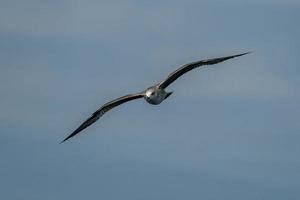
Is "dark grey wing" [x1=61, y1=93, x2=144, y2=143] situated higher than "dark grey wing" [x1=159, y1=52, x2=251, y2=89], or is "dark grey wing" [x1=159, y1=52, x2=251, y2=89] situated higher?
"dark grey wing" [x1=159, y1=52, x2=251, y2=89]

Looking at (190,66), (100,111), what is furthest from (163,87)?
(100,111)

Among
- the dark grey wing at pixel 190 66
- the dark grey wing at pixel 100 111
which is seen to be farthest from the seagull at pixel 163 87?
the dark grey wing at pixel 100 111

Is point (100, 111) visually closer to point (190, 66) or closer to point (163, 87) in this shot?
point (163, 87)

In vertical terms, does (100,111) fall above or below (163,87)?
below

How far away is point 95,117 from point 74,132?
233cm

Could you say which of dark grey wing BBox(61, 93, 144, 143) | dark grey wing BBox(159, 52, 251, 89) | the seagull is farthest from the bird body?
dark grey wing BBox(61, 93, 144, 143)

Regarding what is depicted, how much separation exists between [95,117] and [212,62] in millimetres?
12062

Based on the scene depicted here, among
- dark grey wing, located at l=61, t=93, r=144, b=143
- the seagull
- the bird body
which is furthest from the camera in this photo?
dark grey wing, located at l=61, t=93, r=144, b=143

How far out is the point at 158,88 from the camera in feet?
305

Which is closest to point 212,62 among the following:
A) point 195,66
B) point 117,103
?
point 195,66

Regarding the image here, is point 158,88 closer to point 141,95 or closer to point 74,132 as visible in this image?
point 141,95

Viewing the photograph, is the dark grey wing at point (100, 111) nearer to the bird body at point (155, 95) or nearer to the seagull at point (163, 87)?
the seagull at point (163, 87)

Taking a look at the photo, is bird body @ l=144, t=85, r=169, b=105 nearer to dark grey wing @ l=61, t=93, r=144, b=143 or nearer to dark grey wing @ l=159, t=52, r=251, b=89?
dark grey wing @ l=159, t=52, r=251, b=89

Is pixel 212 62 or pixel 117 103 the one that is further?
pixel 117 103
